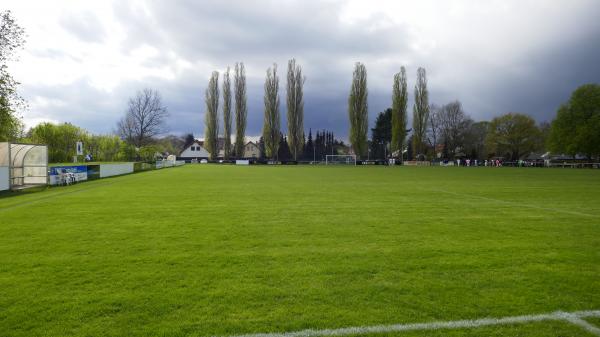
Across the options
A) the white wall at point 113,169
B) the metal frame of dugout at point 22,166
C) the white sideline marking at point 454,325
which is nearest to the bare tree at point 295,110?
→ the white wall at point 113,169

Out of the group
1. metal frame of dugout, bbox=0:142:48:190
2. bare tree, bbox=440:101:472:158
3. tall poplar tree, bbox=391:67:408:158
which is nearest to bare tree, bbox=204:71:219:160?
tall poplar tree, bbox=391:67:408:158

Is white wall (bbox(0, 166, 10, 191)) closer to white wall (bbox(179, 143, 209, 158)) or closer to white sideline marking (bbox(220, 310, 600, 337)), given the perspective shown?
white sideline marking (bbox(220, 310, 600, 337))

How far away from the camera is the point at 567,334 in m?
3.23

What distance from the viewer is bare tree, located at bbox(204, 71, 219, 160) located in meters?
83.8

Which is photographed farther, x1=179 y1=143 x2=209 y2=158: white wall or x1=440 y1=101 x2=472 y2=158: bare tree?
x1=179 y1=143 x2=209 y2=158: white wall

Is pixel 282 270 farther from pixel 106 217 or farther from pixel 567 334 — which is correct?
pixel 106 217

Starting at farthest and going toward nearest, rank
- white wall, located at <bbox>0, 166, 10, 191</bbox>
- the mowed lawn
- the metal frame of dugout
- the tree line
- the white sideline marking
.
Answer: the tree line, the metal frame of dugout, white wall, located at <bbox>0, 166, 10, 191</bbox>, the mowed lawn, the white sideline marking

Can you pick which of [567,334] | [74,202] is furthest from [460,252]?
[74,202]

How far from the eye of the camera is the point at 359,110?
78.0m

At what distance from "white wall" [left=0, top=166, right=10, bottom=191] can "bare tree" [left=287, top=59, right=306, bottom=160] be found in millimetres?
64314

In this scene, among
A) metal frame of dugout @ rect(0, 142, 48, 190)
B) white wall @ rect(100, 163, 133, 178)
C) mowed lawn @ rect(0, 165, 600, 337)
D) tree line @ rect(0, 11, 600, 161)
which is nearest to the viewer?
mowed lawn @ rect(0, 165, 600, 337)

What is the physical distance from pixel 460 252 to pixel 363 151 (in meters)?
74.5

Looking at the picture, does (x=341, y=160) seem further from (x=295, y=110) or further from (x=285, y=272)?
A: (x=285, y=272)

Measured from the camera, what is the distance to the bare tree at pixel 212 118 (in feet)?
275
